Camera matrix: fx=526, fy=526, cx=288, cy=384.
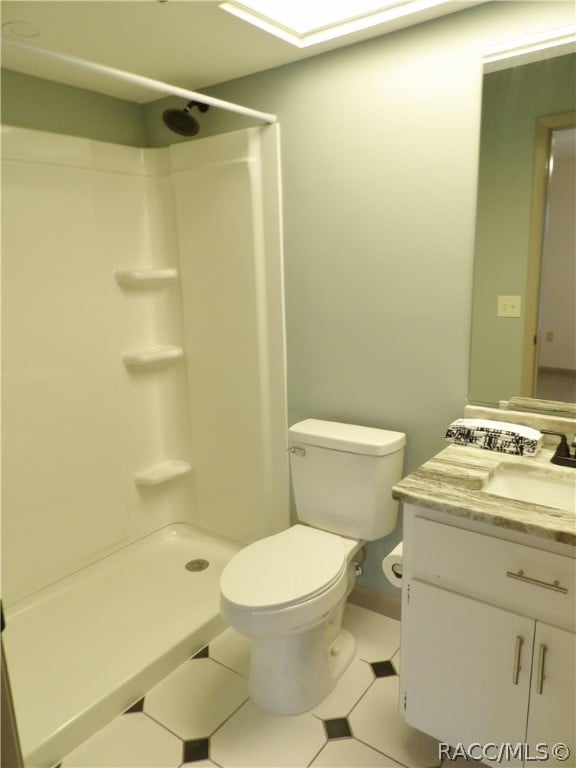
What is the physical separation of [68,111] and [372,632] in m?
2.42

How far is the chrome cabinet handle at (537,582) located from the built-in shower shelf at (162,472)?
171 centimetres

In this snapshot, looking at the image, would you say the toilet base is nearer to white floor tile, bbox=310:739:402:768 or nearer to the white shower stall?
white floor tile, bbox=310:739:402:768

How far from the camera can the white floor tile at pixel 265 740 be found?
1.55 metres

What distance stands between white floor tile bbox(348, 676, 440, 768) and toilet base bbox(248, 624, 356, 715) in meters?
0.14

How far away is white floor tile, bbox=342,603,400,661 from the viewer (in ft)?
6.44

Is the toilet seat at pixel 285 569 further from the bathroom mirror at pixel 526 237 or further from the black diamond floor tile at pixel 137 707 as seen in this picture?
the bathroom mirror at pixel 526 237

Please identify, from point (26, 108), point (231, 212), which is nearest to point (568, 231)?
point (231, 212)

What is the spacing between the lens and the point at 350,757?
155 centimetres

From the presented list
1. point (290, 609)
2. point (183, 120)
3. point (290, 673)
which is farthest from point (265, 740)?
point (183, 120)

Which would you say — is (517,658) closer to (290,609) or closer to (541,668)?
(541,668)

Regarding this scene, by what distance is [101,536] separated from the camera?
2400 mm

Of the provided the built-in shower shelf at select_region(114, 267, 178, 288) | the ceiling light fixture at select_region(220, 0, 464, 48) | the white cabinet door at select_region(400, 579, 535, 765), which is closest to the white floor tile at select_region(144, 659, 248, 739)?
the white cabinet door at select_region(400, 579, 535, 765)

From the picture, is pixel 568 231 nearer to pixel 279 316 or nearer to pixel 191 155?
pixel 279 316

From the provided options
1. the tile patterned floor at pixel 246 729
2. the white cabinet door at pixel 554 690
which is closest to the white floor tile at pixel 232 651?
the tile patterned floor at pixel 246 729
